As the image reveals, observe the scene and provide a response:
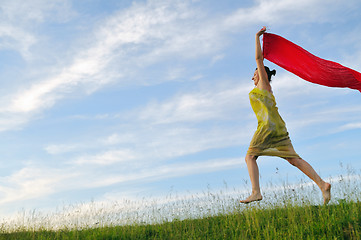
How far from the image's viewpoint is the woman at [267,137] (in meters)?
6.53

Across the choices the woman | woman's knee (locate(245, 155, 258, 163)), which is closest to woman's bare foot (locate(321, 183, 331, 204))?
the woman

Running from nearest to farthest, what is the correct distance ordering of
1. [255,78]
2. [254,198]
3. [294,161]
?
[254,198], [294,161], [255,78]

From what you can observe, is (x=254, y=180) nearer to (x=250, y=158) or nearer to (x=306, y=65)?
(x=250, y=158)

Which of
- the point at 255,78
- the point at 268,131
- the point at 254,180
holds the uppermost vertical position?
the point at 255,78

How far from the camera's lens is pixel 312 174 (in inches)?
259

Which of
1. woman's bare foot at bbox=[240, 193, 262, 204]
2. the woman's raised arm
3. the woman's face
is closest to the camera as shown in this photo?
woman's bare foot at bbox=[240, 193, 262, 204]

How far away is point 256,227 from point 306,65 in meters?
3.66

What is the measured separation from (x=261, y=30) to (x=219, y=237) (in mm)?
3931

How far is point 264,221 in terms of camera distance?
6.83 metres

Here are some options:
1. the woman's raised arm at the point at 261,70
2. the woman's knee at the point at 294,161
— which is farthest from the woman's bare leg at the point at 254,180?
the woman's raised arm at the point at 261,70

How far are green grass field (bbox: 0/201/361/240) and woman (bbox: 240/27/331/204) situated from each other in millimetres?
573

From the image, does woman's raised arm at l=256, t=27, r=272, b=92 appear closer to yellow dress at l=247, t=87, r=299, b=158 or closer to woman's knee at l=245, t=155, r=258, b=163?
yellow dress at l=247, t=87, r=299, b=158

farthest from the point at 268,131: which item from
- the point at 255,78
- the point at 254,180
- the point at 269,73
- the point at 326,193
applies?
the point at 326,193

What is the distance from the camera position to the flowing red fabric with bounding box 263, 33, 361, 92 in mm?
7656
